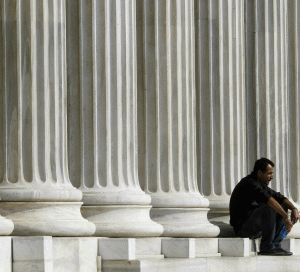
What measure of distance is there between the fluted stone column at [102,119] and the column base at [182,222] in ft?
18.3

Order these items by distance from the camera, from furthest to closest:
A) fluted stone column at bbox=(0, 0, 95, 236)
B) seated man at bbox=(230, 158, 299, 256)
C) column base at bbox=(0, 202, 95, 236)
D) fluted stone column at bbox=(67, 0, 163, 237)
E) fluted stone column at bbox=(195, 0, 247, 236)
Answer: fluted stone column at bbox=(195, 0, 247, 236)
seated man at bbox=(230, 158, 299, 256)
fluted stone column at bbox=(67, 0, 163, 237)
fluted stone column at bbox=(0, 0, 95, 236)
column base at bbox=(0, 202, 95, 236)

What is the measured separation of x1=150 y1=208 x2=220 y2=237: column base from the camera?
63969 mm

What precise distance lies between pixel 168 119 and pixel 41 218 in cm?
1587

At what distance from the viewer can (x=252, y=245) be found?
70062mm

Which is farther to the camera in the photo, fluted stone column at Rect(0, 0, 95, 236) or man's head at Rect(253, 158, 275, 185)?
man's head at Rect(253, 158, 275, 185)

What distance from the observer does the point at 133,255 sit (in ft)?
176

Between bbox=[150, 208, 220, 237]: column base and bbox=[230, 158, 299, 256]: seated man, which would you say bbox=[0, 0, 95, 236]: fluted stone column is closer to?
bbox=[150, 208, 220, 237]: column base

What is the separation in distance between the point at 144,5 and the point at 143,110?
6.60 metres

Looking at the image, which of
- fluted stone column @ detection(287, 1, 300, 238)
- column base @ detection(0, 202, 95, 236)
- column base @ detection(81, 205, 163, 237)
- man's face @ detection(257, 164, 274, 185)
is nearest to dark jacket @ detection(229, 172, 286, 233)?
man's face @ detection(257, 164, 274, 185)

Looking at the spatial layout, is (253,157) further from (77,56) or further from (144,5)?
(77,56)

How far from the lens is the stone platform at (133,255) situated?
4747cm

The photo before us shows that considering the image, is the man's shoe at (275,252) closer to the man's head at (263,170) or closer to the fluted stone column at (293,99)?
the man's head at (263,170)

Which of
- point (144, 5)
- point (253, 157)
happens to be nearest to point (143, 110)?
point (144, 5)

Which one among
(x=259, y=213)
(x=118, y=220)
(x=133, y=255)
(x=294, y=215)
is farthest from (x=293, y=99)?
(x=133, y=255)
